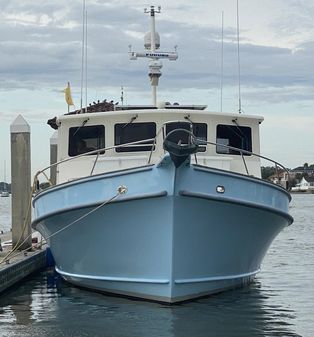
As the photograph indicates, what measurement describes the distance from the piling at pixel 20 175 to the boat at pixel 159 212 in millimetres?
3240

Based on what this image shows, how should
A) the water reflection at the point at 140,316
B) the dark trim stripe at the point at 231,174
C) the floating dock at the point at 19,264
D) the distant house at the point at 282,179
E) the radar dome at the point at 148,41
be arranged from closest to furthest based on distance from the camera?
1. the water reflection at the point at 140,316
2. the dark trim stripe at the point at 231,174
3. the floating dock at the point at 19,264
4. the distant house at the point at 282,179
5. the radar dome at the point at 148,41

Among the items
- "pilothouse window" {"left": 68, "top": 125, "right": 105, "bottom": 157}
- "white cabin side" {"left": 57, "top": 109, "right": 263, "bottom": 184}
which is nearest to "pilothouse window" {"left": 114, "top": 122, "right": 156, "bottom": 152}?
"white cabin side" {"left": 57, "top": 109, "right": 263, "bottom": 184}

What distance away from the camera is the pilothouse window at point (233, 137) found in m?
14.5

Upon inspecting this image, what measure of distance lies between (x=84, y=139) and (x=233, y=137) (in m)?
2.91

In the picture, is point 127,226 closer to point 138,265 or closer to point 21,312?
point 138,265

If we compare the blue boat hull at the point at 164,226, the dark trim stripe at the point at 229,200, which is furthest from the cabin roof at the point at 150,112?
the dark trim stripe at the point at 229,200

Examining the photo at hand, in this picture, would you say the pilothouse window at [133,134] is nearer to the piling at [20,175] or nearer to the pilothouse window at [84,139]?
the pilothouse window at [84,139]

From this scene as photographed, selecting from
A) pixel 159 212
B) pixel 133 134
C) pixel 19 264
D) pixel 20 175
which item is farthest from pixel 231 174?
pixel 20 175

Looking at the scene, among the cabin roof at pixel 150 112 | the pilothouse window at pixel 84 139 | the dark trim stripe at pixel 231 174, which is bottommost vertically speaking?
the dark trim stripe at pixel 231 174

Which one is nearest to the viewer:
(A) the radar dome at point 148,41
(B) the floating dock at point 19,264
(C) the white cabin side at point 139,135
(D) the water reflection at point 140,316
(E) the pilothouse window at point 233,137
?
(D) the water reflection at point 140,316

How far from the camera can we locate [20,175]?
17.6 metres

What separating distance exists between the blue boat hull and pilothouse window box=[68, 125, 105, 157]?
1.59m

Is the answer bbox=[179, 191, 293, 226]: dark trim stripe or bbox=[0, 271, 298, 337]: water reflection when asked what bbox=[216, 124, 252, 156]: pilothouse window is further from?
bbox=[0, 271, 298, 337]: water reflection

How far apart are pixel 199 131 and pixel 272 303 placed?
3469 mm
